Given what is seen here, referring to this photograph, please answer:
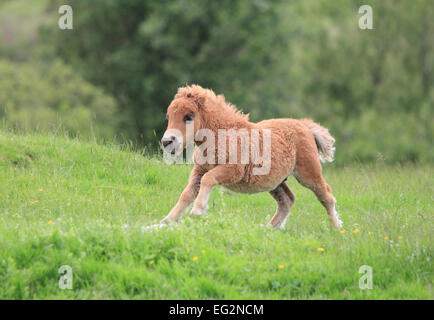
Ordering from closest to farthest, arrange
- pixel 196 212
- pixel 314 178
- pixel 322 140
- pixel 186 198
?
pixel 196 212
pixel 186 198
pixel 314 178
pixel 322 140

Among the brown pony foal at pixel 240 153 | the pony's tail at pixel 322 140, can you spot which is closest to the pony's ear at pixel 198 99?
the brown pony foal at pixel 240 153

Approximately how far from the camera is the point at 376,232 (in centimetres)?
711

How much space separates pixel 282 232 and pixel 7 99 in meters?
17.7

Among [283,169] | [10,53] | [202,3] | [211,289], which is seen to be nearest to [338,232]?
[283,169]

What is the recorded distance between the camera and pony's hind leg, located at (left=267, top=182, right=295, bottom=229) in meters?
8.10

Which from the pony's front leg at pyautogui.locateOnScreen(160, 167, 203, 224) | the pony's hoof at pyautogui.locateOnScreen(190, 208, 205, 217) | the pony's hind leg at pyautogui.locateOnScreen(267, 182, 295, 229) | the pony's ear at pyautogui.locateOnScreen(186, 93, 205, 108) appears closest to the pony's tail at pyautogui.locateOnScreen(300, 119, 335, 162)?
the pony's hind leg at pyautogui.locateOnScreen(267, 182, 295, 229)

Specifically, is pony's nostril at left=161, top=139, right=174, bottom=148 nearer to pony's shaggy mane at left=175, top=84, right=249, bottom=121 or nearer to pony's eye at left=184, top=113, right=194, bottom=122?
pony's eye at left=184, top=113, right=194, bottom=122

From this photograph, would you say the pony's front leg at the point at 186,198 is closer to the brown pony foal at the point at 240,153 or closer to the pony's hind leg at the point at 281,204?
the brown pony foal at the point at 240,153

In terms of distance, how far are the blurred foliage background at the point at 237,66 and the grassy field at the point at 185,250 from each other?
10.6 meters

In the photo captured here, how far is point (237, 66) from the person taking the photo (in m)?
22.5

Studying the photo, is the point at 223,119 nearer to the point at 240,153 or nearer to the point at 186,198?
the point at 240,153

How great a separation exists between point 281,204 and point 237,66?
14928 millimetres

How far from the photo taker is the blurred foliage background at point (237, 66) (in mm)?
21906

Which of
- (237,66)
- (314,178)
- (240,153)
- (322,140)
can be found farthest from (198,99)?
(237,66)
